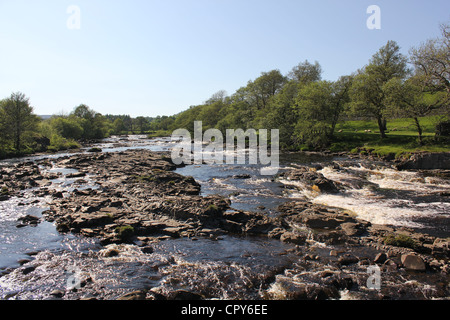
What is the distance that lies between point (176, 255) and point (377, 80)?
56.3 m

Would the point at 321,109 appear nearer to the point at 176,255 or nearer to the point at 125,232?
the point at 125,232

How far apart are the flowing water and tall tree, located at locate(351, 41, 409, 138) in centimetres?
3012

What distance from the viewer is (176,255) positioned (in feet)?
44.7

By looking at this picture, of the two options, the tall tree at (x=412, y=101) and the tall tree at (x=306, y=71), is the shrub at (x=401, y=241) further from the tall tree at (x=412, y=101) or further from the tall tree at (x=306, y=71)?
the tall tree at (x=306, y=71)

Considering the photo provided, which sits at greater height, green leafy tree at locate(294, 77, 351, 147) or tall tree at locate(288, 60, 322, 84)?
tall tree at locate(288, 60, 322, 84)

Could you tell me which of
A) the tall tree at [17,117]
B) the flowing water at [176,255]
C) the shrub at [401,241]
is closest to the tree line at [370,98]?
the flowing water at [176,255]

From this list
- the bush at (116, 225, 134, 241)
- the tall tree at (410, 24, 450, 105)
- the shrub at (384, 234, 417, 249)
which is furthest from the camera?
the tall tree at (410, 24, 450, 105)

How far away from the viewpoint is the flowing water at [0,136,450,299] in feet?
35.8

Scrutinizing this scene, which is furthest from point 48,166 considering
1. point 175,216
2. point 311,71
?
point 311,71

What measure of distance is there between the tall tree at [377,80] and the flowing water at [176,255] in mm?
30125

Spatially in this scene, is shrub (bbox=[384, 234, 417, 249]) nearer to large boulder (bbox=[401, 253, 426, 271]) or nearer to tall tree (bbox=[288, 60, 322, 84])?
large boulder (bbox=[401, 253, 426, 271])

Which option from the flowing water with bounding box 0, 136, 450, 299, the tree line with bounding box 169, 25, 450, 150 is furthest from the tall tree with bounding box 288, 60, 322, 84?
the flowing water with bounding box 0, 136, 450, 299

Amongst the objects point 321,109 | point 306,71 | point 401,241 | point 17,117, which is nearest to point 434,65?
point 321,109
